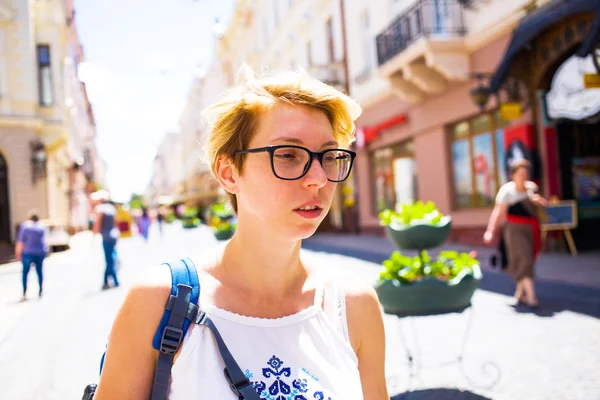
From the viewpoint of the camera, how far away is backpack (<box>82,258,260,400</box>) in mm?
1277

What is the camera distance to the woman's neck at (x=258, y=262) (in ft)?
4.99

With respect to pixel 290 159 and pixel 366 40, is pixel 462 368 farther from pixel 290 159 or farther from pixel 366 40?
pixel 366 40

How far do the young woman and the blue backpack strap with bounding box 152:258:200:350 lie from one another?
2cm

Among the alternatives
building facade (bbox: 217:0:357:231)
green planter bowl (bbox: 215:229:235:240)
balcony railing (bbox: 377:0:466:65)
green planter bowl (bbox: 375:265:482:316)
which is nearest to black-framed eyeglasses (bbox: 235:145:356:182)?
green planter bowl (bbox: 375:265:482:316)

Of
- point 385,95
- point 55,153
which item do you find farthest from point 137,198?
point 385,95

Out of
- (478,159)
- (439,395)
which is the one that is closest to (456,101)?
(478,159)

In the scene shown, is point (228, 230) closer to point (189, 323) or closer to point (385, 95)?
point (385, 95)

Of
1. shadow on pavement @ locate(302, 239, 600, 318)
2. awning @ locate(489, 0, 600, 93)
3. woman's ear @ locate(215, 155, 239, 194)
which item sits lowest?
shadow on pavement @ locate(302, 239, 600, 318)

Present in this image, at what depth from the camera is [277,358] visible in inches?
54.2

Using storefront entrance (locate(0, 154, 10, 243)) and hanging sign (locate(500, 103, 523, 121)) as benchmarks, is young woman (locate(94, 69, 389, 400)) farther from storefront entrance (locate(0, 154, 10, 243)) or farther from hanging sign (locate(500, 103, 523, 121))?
storefront entrance (locate(0, 154, 10, 243))

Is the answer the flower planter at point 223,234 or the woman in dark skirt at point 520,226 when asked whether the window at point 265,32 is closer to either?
the flower planter at point 223,234

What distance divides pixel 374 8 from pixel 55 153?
711 inches

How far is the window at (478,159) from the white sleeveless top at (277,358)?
1271cm

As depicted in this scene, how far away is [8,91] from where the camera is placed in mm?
23234
